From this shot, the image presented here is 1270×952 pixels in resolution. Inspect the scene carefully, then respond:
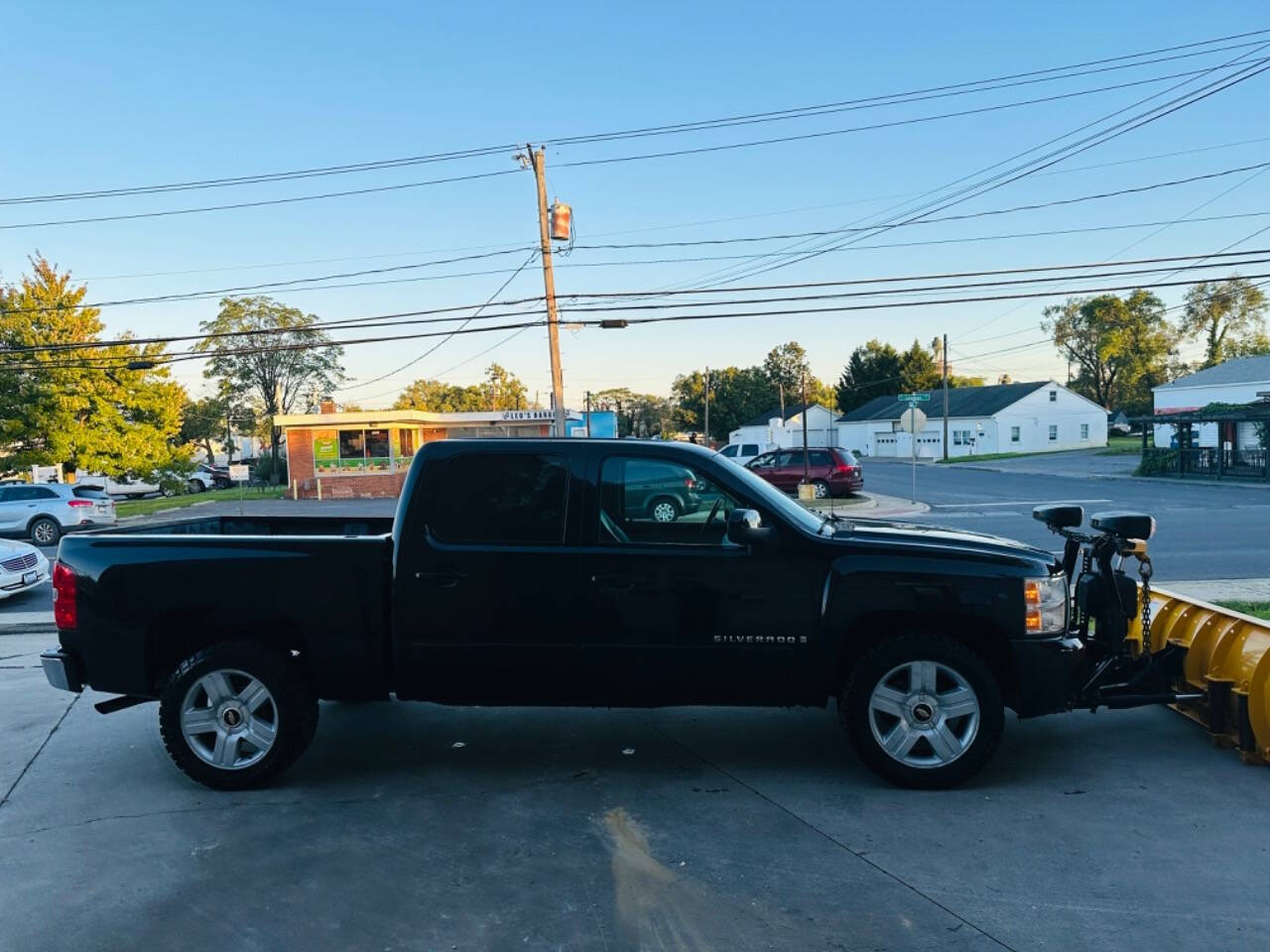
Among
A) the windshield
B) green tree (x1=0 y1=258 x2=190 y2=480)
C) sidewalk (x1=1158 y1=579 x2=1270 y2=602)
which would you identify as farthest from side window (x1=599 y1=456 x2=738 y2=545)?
green tree (x1=0 y1=258 x2=190 y2=480)

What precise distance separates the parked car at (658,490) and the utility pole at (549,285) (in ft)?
62.1

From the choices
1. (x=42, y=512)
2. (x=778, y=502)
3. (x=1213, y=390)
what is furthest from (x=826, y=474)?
(x=1213, y=390)

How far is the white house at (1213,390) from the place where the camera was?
1865 inches

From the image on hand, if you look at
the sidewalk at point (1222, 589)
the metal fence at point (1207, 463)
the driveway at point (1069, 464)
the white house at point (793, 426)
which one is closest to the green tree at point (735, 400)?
the white house at point (793, 426)

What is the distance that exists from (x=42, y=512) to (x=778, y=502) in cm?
2087

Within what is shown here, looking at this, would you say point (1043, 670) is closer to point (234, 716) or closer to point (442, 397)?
point (234, 716)

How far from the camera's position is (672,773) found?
16.3ft

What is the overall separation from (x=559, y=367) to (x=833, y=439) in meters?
64.9

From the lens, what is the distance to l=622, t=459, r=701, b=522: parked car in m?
4.82

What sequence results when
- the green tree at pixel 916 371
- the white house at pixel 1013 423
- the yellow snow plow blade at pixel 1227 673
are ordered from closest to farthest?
the yellow snow plow blade at pixel 1227 673
the white house at pixel 1013 423
the green tree at pixel 916 371

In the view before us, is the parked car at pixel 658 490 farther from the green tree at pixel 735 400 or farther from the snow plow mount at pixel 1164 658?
the green tree at pixel 735 400

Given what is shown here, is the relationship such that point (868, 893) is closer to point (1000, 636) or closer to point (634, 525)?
point (1000, 636)

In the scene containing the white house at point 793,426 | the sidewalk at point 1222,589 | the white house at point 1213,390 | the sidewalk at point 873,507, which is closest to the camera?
the sidewalk at point 1222,589

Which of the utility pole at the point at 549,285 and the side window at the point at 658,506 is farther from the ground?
the utility pole at the point at 549,285
